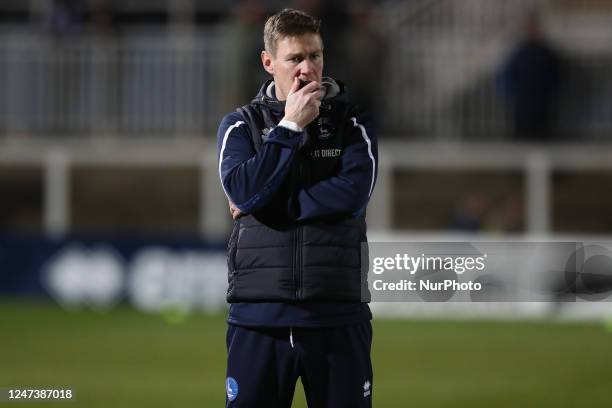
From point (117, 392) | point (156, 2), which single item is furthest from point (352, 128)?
point (156, 2)

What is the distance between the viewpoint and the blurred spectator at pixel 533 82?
660 inches

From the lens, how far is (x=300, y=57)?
15.4ft

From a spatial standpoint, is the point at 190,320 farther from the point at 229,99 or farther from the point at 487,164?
the point at 487,164

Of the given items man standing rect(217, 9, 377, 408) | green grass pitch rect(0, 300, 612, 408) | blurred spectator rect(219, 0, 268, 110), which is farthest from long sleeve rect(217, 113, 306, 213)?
blurred spectator rect(219, 0, 268, 110)

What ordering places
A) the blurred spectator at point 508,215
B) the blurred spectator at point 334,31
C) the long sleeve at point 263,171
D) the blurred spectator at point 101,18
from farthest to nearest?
the blurred spectator at point 101,18 → the blurred spectator at point 508,215 → the blurred spectator at point 334,31 → the long sleeve at point 263,171

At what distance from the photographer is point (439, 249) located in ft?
20.3

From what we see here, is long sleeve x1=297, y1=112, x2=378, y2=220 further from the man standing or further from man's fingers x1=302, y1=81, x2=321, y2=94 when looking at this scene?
man's fingers x1=302, y1=81, x2=321, y2=94

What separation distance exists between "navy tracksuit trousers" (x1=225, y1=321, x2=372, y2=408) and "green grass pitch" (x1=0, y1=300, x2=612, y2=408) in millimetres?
4442

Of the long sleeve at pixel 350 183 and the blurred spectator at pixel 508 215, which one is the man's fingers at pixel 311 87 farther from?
the blurred spectator at pixel 508 215

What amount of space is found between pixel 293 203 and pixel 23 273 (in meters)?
12.9

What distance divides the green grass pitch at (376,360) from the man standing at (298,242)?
4.46m

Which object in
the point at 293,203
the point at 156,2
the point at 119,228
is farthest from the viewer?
the point at 156,2

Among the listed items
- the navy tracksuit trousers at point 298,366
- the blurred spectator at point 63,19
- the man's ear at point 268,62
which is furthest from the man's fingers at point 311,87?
the blurred spectator at point 63,19

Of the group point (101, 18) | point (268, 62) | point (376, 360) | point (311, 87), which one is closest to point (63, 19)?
point (101, 18)
